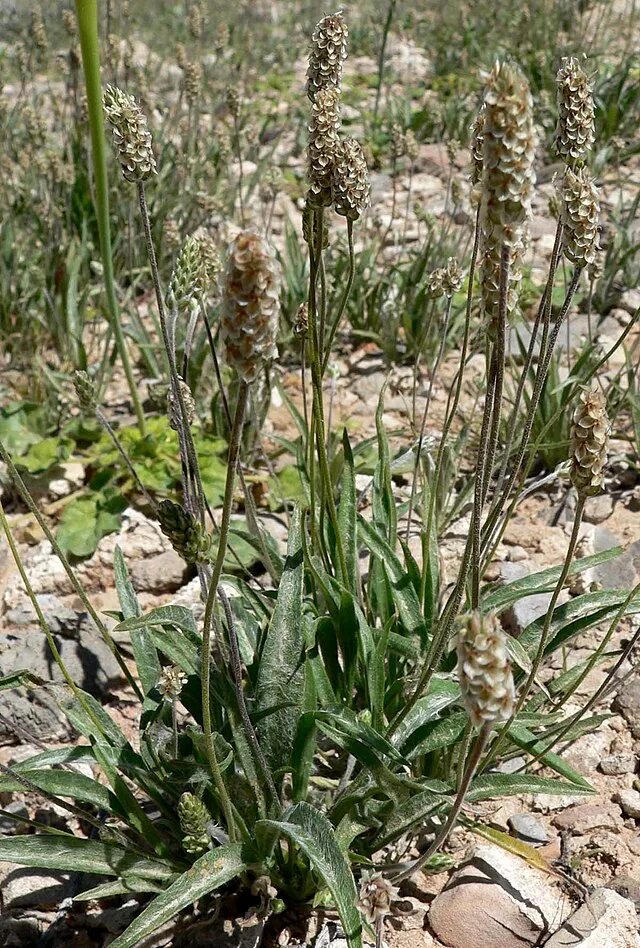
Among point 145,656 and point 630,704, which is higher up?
point 145,656

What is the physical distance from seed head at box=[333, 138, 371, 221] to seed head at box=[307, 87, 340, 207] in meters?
0.01

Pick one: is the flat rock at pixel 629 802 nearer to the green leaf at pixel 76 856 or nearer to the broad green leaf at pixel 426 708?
the broad green leaf at pixel 426 708

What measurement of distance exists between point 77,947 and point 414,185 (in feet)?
→ 17.8

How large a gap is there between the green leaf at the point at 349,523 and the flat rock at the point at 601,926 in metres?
1.00

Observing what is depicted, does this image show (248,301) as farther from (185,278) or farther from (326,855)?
(326,855)

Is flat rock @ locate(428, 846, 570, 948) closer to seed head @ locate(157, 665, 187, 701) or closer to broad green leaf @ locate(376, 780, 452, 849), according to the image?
broad green leaf @ locate(376, 780, 452, 849)

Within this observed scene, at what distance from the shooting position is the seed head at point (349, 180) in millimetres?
2039

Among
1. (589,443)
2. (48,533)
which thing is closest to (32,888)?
(48,533)

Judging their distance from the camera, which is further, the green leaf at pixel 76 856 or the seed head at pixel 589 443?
the green leaf at pixel 76 856

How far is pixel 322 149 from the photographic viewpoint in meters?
2.04

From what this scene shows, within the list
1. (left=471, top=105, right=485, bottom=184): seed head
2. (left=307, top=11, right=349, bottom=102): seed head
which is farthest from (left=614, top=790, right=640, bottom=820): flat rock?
(left=307, top=11, right=349, bottom=102): seed head

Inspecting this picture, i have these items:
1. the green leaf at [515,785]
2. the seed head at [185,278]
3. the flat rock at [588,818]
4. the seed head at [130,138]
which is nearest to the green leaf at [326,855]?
the green leaf at [515,785]

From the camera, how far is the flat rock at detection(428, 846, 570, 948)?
7.48 ft

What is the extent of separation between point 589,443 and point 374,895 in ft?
3.71
